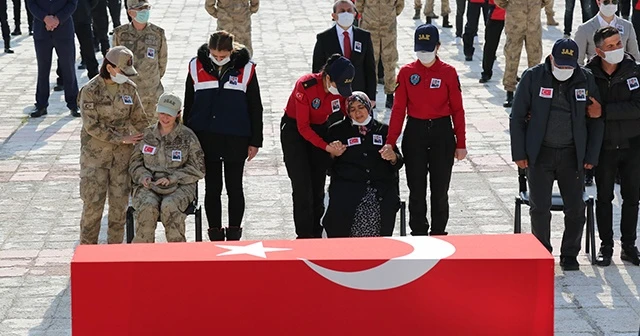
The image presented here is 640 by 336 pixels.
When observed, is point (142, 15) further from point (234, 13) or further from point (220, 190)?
point (234, 13)

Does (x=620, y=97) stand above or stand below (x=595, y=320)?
above

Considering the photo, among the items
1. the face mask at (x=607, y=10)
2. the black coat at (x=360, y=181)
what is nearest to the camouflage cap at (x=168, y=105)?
the black coat at (x=360, y=181)

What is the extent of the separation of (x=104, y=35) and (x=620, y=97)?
36.5 ft

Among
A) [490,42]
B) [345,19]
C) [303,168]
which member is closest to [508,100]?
[490,42]

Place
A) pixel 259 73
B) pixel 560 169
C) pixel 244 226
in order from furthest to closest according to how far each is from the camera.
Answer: pixel 259 73
pixel 244 226
pixel 560 169

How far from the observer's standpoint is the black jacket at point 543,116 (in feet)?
28.2

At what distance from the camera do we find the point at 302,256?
18.7 ft

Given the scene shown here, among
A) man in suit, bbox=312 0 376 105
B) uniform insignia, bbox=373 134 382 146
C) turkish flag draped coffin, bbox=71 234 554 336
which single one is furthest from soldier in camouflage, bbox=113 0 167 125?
turkish flag draped coffin, bbox=71 234 554 336

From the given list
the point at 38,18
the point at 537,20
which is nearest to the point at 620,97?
the point at 537,20

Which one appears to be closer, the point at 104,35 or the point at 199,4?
the point at 104,35

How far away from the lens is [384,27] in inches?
591

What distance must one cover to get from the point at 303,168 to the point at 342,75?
923 millimetres

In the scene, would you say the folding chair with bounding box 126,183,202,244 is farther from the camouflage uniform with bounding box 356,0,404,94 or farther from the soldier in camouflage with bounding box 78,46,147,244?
the camouflage uniform with bounding box 356,0,404,94

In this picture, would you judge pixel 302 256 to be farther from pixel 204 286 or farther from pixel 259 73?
pixel 259 73
